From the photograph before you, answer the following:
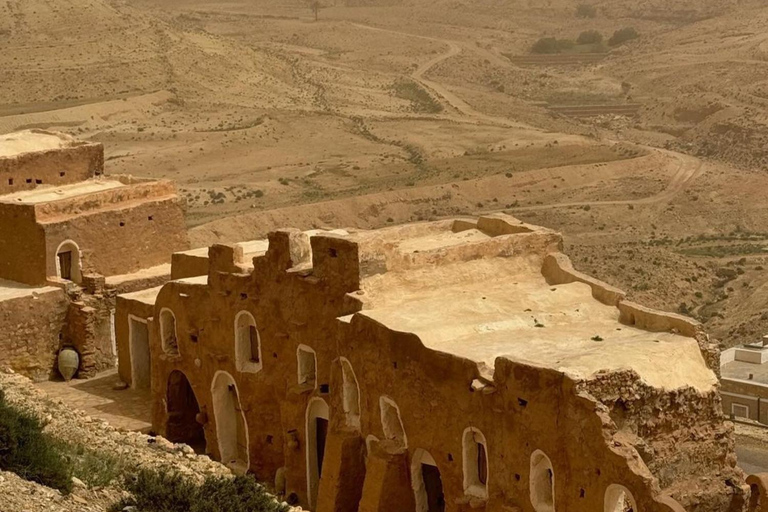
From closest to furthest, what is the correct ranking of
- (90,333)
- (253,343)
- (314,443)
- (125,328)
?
(314,443)
(253,343)
(125,328)
(90,333)

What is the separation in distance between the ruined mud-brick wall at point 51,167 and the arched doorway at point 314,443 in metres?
13.3

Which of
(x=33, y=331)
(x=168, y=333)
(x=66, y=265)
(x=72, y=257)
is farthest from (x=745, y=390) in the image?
(x=33, y=331)

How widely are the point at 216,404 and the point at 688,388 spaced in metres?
12.2

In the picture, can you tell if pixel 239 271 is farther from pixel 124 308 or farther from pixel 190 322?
pixel 124 308

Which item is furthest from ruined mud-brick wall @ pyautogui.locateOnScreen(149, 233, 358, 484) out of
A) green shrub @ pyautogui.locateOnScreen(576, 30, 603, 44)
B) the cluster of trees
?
green shrub @ pyautogui.locateOnScreen(576, 30, 603, 44)

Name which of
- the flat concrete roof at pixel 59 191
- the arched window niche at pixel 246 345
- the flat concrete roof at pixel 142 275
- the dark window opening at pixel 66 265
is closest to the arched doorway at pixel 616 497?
the arched window niche at pixel 246 345

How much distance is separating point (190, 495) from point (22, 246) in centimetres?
1770

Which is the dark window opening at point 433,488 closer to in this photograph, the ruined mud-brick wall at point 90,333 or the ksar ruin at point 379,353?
the ksar ruin at point 379,353

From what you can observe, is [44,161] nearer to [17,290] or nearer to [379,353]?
[17,290]

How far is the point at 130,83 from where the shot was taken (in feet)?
296

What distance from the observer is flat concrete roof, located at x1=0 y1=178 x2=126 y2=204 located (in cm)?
3656

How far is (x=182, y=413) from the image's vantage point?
3189 cm

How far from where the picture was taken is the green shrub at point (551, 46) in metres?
128

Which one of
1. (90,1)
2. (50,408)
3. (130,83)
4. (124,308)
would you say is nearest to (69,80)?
(130,83)
